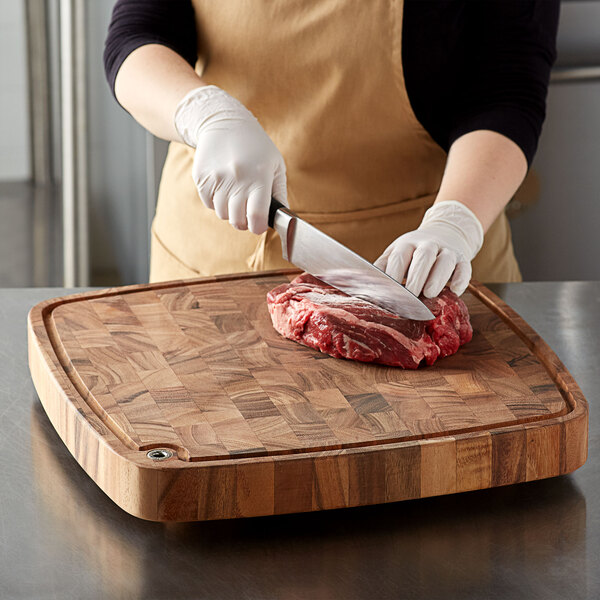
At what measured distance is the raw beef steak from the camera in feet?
3.57

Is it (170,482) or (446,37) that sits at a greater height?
(446,37)

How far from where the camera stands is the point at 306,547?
0.84 metres

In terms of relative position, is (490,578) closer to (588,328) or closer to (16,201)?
(588,328)

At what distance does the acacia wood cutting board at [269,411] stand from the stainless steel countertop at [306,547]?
27 millimetres

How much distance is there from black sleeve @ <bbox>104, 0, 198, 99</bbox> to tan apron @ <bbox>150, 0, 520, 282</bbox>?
3cm

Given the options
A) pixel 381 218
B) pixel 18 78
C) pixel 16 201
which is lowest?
pixel 16 201

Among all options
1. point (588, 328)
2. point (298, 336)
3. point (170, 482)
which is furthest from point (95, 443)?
point (588, 328)

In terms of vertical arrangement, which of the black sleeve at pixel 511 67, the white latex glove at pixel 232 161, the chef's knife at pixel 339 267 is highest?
the black sleeve at pixel 511 67

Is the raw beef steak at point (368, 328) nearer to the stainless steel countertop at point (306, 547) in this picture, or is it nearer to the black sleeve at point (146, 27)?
the stainless steel countertop at point (306, 547)

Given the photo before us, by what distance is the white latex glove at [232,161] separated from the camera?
1.24 meters

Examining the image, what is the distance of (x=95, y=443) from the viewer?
0.89 meters

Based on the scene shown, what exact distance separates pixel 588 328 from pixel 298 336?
0.49 m

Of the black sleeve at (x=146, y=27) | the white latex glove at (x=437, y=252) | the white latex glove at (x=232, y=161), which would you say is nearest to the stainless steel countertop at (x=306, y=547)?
the white latex glove at (x=437, y=252)

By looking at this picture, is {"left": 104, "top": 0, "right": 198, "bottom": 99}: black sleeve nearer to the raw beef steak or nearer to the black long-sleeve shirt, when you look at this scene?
the black long-sleeve shirt
